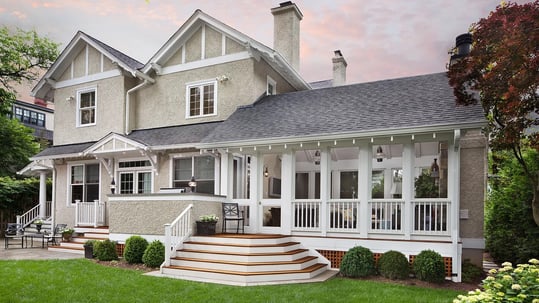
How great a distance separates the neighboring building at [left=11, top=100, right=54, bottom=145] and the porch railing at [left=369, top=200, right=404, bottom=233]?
3761 centimetres

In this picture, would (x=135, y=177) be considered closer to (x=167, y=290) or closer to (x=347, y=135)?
(x=167, y=290)

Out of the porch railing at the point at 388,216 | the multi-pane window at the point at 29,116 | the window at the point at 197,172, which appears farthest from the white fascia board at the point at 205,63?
the multi-pane window at the point at 29,116

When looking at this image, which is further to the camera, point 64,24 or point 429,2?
point 64,24

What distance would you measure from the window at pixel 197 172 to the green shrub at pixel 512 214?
26.5ft

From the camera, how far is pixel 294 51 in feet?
50.8

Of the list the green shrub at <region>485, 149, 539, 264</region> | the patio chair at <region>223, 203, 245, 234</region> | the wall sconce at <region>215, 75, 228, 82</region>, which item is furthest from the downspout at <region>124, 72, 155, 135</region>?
the green shrub at <region>485, 149, 539, 264</region>

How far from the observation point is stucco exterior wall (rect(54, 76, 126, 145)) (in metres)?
14.6

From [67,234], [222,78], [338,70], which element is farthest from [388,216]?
[338,70]

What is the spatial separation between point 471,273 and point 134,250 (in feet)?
27.1

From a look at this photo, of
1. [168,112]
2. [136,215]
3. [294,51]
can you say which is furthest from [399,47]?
[136,215]

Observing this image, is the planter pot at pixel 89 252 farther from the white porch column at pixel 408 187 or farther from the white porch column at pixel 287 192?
the white porch column at pixel 408 187

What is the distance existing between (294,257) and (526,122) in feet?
18.5

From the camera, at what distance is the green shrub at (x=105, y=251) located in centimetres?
1052

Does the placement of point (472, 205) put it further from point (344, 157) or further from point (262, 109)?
point (262, 109)
